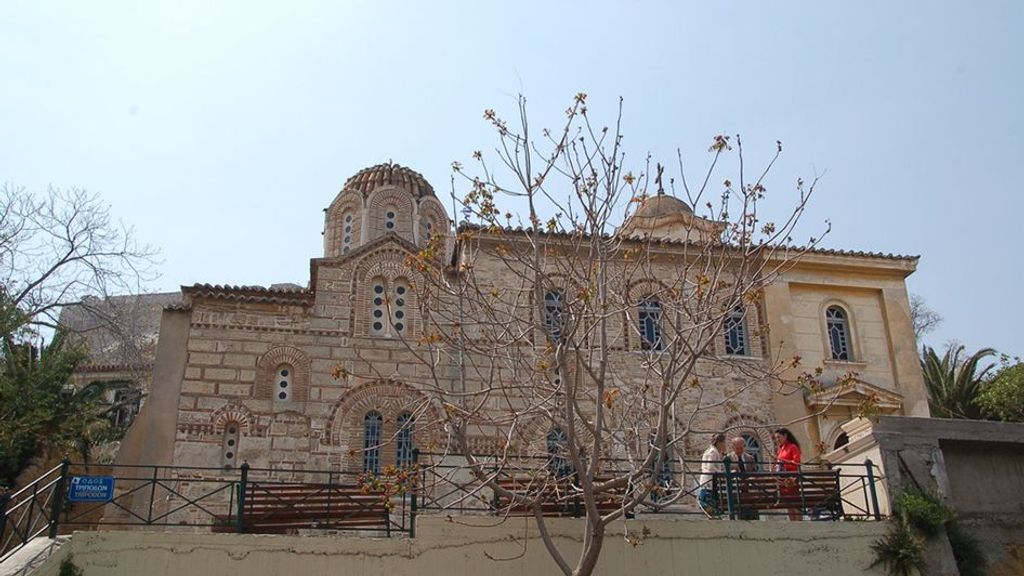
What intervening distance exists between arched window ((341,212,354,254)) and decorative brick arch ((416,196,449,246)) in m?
1.61

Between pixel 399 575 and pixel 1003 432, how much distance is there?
8619 millimetres

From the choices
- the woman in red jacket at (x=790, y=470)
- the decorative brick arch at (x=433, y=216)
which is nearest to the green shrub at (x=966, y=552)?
the woman in red jacket at (x=790, y=470)

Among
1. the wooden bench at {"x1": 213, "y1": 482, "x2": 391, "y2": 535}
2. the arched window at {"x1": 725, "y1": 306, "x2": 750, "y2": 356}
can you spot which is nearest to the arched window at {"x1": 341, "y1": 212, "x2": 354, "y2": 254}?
the arched window at {"x1": 725, "y1": 306, "x2": 750, "y2": 356}

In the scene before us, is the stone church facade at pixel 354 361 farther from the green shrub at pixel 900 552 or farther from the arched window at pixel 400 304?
the green shrub at pixel 900 552

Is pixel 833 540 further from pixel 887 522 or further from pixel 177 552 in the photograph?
pixel 177 552

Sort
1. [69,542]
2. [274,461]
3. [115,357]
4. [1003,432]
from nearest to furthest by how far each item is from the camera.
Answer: [69,542], [1003,432], [274,461], [115,357]

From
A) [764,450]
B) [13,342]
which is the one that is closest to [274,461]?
[13,342]

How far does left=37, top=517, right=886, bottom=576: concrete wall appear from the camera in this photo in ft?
34.5

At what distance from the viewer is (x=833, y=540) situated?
468 inches

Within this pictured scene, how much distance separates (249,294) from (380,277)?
8.43 ft

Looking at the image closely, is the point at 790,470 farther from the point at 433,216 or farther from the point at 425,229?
the point at 433,216

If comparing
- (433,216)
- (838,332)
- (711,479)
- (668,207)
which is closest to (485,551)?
(711,479)

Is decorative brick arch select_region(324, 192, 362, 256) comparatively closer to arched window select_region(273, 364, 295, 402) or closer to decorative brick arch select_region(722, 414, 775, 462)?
arched window select_region(273, 364, 295, 402)

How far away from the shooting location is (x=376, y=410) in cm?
1752
